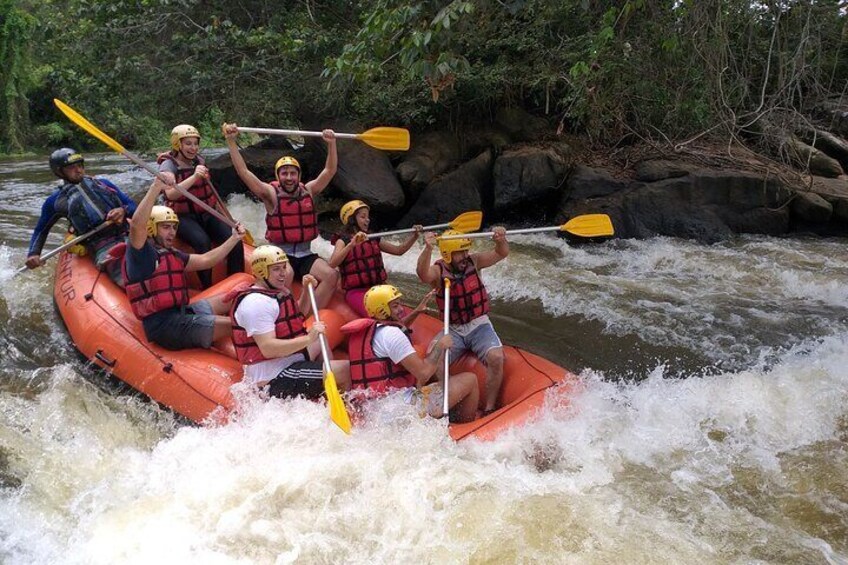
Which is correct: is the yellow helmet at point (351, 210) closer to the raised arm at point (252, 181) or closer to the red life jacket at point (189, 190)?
the raised arm at point (252, 181)

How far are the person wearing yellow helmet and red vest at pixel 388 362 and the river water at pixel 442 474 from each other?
0.46ft

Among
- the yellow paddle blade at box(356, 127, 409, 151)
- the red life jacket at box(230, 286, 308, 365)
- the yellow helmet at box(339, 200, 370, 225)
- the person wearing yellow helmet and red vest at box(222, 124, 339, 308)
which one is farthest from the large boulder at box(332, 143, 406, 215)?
the red life jacket at box(230, 286, 308, 365)

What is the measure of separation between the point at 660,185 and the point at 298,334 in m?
5.48

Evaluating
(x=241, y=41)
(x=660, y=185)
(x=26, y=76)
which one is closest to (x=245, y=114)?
(x=241, y=41)

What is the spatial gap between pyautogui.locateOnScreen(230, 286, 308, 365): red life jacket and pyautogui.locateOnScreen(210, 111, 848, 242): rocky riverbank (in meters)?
4.60

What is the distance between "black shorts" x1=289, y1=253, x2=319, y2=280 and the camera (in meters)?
4.43

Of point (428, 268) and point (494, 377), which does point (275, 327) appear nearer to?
point (428, 268)

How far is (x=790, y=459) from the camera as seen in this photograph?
3.35 m

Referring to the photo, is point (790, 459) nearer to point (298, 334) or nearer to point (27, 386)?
point (298, 334)

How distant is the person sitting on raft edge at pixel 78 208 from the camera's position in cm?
421

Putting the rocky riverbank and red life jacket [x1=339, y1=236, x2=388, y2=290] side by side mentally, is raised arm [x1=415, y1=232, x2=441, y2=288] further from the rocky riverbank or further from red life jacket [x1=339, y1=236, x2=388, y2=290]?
the rocky riverbank

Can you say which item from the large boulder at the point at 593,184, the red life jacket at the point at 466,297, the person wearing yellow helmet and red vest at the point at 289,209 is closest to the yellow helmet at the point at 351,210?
the person wearing yellow helmet and red vest at the point at 289,209

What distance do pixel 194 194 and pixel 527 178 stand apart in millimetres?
4348

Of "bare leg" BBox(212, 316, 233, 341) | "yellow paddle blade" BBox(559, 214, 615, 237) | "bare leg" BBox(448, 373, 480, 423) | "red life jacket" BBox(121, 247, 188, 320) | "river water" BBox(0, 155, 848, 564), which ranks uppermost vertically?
"yellow paddle blade" BBox(559, 214, 615, 237)
